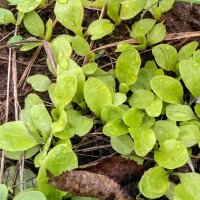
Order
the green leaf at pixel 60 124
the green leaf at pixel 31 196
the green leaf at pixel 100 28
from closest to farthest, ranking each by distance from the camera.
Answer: the green leaf at pixel 31 196, the green leaf at pixel 60 124, the green leaf at pixel 100 28

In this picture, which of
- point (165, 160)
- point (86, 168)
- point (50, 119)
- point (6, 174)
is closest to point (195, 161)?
point (165, 160)

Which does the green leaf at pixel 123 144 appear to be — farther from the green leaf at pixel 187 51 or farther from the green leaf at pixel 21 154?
the green leaf at pixel 187 51

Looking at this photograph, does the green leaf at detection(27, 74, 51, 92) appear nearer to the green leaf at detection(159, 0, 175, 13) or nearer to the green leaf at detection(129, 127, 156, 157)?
the green leaf at detection(129, 127, 156, 157)

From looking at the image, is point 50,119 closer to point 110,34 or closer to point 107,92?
point 107,92

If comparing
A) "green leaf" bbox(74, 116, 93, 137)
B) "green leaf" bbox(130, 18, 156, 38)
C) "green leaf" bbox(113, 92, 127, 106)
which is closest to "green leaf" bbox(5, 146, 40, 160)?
"green leaf" bbox(74, 116, 93, 137)

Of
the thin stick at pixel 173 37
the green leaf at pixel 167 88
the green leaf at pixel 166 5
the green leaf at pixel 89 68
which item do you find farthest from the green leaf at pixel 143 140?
the green leaf at pixel 166 5

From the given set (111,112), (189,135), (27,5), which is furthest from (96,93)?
(27,5)

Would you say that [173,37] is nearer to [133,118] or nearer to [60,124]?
[133,118]
